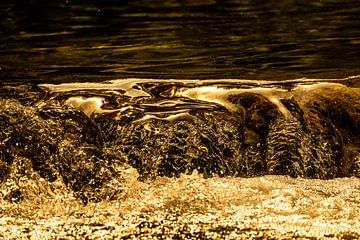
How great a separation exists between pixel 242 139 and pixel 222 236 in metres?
1.35

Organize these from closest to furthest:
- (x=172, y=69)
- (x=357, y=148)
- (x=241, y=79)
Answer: (x=357, y=148) < (x=241, y=79) < (x=172, y=69)

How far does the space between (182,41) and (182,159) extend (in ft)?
12.4

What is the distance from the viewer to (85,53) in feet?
30.3

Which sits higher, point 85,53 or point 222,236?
point 85,53

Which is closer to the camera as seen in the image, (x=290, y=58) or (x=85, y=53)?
(x=290, y=58)

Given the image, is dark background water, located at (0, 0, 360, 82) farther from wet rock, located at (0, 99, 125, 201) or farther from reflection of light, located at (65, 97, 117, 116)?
wet rock, located at (0, 99, 125, 201)

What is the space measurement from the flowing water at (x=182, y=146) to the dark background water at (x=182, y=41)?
5 centimetres

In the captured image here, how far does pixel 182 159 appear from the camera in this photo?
6.22 m

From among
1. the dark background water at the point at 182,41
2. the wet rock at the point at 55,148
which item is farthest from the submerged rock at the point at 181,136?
the dark background water at the point at 182,41

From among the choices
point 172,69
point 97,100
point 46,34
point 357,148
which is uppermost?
point 46,34

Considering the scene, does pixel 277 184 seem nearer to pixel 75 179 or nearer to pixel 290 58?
pixel 75 179

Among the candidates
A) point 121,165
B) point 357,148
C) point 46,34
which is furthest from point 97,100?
point 46,34

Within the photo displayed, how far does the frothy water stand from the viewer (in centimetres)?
545

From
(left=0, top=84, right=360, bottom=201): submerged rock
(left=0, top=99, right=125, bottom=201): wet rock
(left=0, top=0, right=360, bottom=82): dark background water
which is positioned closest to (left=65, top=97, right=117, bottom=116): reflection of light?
(left=0, top=84, right=360, bottom=201): submerged rock
